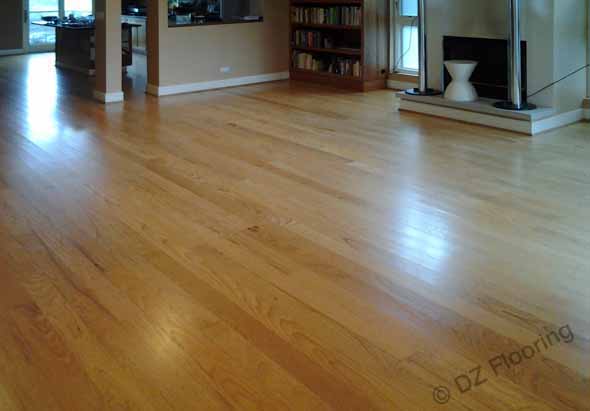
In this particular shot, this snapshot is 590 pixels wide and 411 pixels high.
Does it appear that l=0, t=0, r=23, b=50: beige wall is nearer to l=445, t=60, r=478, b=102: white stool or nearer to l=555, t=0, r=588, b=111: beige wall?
l=445, t=60, r=478, b=102: white stool

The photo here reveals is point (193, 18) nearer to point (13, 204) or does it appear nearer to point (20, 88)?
point (20, 88)

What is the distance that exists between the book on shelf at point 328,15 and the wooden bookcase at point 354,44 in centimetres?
3

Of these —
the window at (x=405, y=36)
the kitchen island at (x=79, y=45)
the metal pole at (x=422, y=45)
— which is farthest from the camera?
the kitchen island at (x=79, y=45)

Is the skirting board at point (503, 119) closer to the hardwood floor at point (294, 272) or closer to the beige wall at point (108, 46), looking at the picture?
the hardwood floor at point (294, 272)

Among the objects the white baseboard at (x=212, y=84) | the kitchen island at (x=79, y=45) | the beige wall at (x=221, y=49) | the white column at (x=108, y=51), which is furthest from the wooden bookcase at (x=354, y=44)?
the kitchen island at (x=79, y=45)

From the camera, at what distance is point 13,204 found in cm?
405

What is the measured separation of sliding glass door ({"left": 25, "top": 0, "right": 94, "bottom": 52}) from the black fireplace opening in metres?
8.88

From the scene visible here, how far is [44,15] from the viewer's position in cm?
1316

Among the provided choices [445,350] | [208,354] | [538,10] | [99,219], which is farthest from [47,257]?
[538,10]

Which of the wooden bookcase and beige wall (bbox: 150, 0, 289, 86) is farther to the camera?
the wooden bookcase

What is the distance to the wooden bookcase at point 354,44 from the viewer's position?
8234mm

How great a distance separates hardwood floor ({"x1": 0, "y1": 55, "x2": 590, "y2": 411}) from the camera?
2238 millimetres

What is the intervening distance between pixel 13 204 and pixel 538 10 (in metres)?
4.78

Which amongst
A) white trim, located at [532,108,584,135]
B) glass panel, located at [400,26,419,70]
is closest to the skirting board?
white trim, located at [532,108,584,135]
